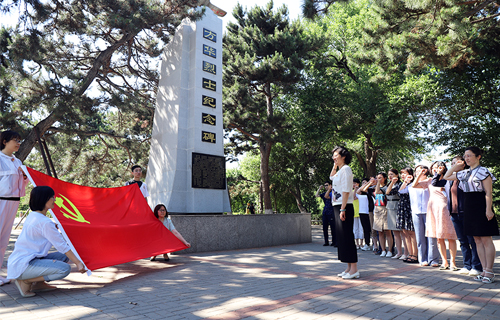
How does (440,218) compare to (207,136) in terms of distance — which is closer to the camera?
(440,218)

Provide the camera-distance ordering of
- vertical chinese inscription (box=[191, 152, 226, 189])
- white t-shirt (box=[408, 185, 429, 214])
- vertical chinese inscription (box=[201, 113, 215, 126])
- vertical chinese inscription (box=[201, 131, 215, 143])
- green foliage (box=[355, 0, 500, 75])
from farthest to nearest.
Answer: vertical chinese inscription (box=[201, 113, 215, 126]), vertical chinese inscription (box=[201, 131, 215, 143]), vertical chinese inscription (box=[191, 152, 226, 189]), green foliage (box=[355, 0, 500, 75]), white t-shirt (box=[408, 185, 429, 214])

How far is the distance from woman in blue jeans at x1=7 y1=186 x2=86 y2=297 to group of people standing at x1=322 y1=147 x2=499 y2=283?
11.4 feet

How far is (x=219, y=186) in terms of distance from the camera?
366 inches

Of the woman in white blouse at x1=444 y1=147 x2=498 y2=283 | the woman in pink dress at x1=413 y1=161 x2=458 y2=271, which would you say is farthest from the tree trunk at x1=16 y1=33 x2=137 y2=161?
the woman in white blouse at x1=444 y1=147 x2=498 y2=283

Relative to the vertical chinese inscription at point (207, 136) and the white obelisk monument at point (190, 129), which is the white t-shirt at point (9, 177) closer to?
the white obelisk monument at point (190, 129)

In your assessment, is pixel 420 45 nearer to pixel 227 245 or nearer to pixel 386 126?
pixel 386 126

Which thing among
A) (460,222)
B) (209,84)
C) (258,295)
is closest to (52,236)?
(258,295)

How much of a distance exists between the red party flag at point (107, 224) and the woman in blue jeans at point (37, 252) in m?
0.45

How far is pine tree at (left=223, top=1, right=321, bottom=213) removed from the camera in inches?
641

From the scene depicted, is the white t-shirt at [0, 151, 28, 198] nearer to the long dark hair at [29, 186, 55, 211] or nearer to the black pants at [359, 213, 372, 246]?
the long dark hair at [29, 186, 55, 211]

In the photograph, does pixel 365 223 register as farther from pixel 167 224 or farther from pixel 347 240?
pixel 167 224

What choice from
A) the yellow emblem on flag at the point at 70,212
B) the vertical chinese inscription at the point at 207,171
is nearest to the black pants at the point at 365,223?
the vertical chinese inscription at the point at 207,171

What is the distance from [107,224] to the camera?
496 centimetres

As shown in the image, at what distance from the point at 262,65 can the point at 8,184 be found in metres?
13.4
